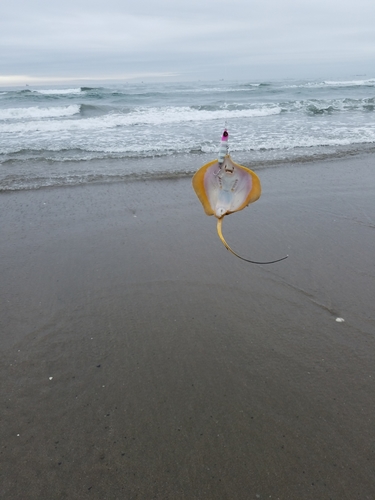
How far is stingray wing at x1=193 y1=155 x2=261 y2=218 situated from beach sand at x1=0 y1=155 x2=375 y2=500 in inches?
53.3

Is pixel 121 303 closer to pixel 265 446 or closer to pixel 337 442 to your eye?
pixel 265 446

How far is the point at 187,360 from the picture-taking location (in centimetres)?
284

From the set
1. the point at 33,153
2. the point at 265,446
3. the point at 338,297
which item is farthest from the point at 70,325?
the point at 33,153

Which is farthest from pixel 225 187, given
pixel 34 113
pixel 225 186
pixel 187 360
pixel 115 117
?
pixel 34 113

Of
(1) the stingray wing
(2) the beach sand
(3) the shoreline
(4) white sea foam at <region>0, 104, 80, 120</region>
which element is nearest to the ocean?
(3) the shoreline

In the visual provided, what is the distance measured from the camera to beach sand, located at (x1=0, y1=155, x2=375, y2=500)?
2096 millimetres

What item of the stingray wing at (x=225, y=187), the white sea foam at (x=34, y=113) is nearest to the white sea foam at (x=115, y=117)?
the white sea foam at (x=34, y=113)

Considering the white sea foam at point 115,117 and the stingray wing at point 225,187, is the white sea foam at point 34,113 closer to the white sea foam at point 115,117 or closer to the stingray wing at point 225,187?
the white sea foam at point 115,117

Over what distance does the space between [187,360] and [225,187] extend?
4.81 ft

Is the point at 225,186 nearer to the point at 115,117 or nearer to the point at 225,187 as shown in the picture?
the point at 225,187

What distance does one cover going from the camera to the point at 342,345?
2936 millimetres

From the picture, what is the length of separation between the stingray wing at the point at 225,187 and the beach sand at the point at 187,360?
135 cm

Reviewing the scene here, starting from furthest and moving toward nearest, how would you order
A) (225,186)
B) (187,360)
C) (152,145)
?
1. (152,145)
2. (187,360)
3. (225,186)

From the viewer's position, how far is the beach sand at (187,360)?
210 centimetres
